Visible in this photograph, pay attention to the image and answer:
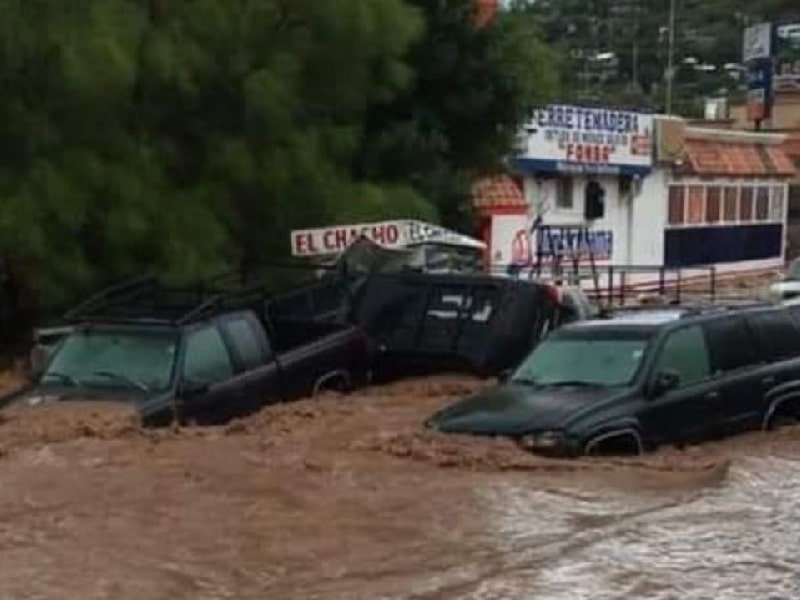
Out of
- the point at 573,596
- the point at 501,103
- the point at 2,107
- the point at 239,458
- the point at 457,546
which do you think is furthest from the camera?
the point at 501,103

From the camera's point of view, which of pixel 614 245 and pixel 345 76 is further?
pixel 614 245

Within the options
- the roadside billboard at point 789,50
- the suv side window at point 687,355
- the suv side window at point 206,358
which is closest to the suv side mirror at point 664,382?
the suv side window at point 687,355

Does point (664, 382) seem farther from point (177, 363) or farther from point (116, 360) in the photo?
point (116, 360)

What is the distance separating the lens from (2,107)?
77.5 feet

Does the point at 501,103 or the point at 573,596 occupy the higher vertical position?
the point at 501,103

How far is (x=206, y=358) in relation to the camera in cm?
1758

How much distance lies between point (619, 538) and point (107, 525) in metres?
3.37

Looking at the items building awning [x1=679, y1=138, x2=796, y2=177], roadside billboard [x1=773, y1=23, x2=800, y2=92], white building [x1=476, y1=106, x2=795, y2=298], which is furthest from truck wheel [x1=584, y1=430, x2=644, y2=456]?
roadside billboard [x1=773, y1=23, x2=800, y2=92]

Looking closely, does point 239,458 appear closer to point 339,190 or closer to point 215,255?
point 215,255

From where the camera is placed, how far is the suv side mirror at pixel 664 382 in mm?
16156

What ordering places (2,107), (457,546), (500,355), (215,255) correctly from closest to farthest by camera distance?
(457,546) < (500,355) < (2,107) < (215,255)

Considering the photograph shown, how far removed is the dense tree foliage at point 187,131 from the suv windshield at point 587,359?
28.1ft

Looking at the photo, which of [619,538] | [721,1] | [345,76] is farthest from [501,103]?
[721,1]

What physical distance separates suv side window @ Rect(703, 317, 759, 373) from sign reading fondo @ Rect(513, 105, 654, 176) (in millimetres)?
18910
